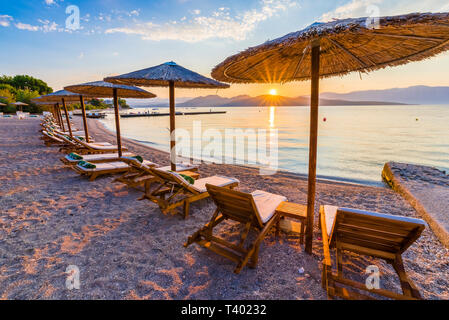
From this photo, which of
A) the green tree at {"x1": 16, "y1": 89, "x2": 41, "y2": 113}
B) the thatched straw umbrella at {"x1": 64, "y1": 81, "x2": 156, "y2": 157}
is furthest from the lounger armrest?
the green tree at {"x1": 16, "y1": 89, "x2": 41, "y2": 113}

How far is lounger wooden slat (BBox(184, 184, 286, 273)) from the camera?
8.21 ft

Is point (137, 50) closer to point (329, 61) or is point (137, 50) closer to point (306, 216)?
point (329, 61)

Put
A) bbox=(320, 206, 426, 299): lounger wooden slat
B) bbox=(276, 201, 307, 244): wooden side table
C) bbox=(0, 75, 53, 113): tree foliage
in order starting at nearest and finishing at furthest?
bbox=(320, 206, 426, 299): lounger wooden slat, bbox=(276, 201, 307, 244): wooden side table, bbox=(0, 75, 53, 113): tree foliage

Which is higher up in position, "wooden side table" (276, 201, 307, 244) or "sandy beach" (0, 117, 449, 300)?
"wooden side table" (276, 201, 307, 244)

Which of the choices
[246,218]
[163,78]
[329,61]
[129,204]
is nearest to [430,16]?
[329,61]

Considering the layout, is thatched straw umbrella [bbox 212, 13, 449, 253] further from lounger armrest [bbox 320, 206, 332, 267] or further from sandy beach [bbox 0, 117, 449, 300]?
sandy beach [bbox 0, 117, 449, 300]

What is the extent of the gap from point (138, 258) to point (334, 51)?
4160mm

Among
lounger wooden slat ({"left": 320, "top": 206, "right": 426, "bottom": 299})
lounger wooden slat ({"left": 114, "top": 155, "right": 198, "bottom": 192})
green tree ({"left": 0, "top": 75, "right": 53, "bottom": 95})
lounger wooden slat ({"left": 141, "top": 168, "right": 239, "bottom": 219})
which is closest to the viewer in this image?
lounger wooden slat ({"left": 320, "top": 206, "right": 426, "bottom": 299})

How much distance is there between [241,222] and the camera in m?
2.78

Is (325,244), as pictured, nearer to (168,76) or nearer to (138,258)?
(138,258)

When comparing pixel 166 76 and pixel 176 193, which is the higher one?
pixel 166 76

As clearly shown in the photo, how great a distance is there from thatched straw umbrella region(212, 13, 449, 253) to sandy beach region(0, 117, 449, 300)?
2.15ft

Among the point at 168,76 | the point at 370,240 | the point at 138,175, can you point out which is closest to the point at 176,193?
the point at 138,175

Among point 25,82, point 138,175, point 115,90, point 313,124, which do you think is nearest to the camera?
point 313,124
